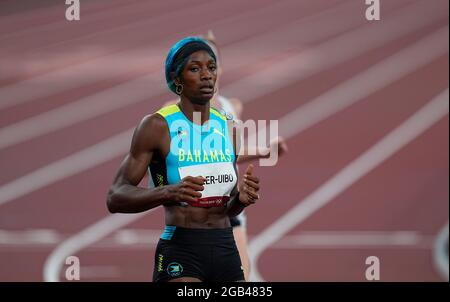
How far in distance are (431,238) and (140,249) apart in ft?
9.01

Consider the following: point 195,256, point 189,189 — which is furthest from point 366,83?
point 189,189

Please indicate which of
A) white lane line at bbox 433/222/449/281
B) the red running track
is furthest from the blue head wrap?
white lane line at bbox 433/222/449/281

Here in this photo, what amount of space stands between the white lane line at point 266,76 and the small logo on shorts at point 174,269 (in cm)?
404

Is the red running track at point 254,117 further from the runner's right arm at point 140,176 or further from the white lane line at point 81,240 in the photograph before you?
the runner's right arm at point 140,176

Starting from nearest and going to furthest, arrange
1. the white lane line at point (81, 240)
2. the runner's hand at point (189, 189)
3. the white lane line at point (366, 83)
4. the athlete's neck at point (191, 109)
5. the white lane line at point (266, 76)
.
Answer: the runner's hand at point (189, 189) < the athlete's neck at point (191, 109) < the white lane line at point (81, 240) < the white lane line at point (266, 76) < the white lane line at point (366, 83)

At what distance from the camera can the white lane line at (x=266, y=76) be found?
23.1ft

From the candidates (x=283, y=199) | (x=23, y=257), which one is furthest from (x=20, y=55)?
(x=283, y=199)

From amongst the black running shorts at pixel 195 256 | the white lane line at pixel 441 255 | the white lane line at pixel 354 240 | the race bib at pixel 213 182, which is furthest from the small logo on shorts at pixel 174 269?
the white lane line at pixel 441 255

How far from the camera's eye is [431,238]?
24.3 ft

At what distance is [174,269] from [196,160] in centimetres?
46

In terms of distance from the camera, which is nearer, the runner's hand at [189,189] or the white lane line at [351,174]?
the runner's hand at [189,189]

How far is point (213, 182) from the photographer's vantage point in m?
3.26

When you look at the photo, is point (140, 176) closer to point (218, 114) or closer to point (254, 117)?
point (218, 114)

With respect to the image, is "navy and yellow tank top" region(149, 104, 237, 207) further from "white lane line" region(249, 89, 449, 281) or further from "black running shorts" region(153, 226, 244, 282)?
"white lane line" region(249, 89, 449, 281)
